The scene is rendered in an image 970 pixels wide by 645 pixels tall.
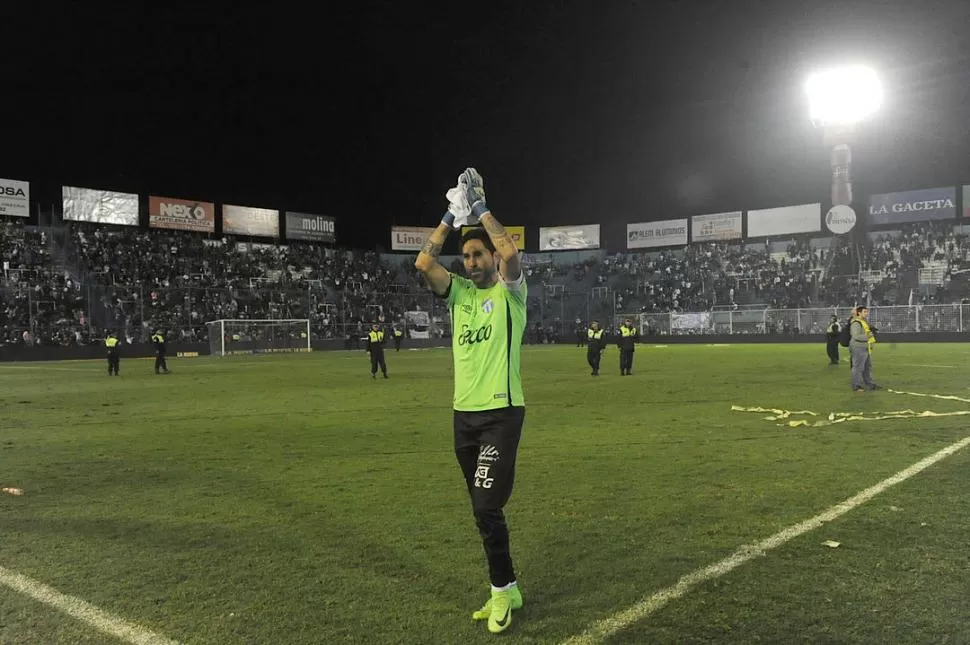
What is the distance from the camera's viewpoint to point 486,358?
13.9ft

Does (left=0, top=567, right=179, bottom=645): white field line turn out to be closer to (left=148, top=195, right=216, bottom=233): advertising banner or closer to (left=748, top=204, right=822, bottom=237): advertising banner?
(left=148, top=195, right=216, bottom=233): advertising banner

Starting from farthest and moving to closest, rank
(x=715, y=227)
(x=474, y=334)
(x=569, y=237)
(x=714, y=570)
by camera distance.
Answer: (x=569, y=237), (x=715, y=227), (x=714, y=570), (x=474, y=334)

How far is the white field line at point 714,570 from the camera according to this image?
3.74 m

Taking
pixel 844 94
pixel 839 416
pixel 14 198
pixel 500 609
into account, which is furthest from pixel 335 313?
pixel 500 609

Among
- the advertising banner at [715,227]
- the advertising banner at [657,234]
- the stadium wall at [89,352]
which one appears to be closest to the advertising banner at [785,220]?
the advertising banner at [715,227]

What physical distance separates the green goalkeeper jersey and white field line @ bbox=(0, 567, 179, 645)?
2124 mm

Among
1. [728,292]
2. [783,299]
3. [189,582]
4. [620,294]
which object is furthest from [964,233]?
[189,582]

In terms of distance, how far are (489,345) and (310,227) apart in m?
62.5

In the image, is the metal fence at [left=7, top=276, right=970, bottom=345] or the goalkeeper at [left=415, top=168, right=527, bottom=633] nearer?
the goalkeeper at [left=415, top=168, right=527, bottom=633]

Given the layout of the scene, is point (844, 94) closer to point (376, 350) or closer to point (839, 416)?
point (376, 350)

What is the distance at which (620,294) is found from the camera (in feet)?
212

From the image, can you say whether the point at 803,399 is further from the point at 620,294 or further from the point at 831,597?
the point at 620,294

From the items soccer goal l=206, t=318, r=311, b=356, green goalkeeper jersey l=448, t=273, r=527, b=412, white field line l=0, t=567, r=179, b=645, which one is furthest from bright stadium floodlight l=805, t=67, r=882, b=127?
white field line l=0, t=567, r=179, b=645

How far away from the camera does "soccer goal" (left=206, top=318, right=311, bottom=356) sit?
45.5 meters
